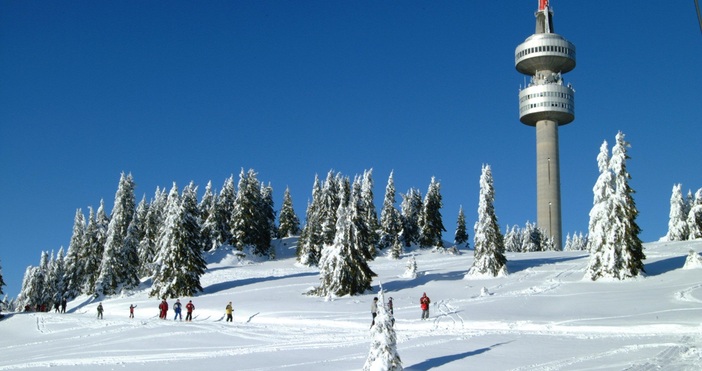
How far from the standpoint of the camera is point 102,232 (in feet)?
242

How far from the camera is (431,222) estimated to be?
91.7m

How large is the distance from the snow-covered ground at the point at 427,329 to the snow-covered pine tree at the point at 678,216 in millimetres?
28301

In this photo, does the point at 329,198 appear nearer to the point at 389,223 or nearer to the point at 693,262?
the point at 389,223

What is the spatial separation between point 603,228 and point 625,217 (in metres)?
1.64

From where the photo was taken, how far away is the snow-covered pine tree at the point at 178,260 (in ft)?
174

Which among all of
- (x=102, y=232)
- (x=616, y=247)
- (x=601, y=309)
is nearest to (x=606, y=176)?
(x=616, y=247)

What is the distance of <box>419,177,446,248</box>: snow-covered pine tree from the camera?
300ft

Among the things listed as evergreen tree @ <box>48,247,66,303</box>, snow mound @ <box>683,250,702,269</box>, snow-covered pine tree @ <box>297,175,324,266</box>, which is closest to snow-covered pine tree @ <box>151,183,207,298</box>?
snow-covered pine tree @ <box>297,175,324,266</box>

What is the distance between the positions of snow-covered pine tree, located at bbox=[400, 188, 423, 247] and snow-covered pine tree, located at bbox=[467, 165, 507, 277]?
3765cm

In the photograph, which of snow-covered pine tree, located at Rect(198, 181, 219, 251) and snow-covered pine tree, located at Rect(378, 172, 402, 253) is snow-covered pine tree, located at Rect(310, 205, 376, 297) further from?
snow-covered pine tree, located at Rect(198, 181, 219, 251)

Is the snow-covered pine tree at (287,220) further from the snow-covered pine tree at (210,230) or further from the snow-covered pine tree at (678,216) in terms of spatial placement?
the snow-covered pine tree at (678,216)

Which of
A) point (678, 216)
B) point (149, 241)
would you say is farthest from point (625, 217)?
point (149, 241)

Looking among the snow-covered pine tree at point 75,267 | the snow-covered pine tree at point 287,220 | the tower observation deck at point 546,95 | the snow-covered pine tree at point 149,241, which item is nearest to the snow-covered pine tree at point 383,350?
the snow-covered pine tree at point 149,241

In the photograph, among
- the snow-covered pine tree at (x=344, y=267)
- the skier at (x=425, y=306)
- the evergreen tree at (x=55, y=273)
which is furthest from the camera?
→ the evergreen tree at (x=55, y=273)
